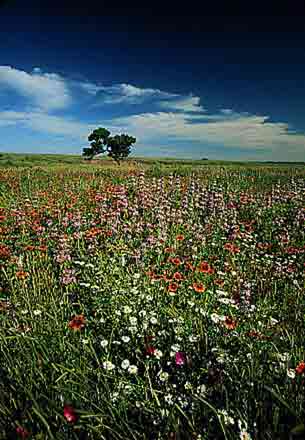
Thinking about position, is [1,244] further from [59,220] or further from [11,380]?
[11,380]

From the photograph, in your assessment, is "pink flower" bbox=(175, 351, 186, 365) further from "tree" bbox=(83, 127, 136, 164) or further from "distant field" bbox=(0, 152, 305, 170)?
"tree" bbox=(83, 127, 136, 164)

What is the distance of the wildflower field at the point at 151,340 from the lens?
2.06 m

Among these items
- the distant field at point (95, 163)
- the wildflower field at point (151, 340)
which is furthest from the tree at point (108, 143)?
the wildflower field at point (151, 340)

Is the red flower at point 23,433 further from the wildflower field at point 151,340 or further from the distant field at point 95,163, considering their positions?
the distant field at point 95,163

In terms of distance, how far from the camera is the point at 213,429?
2.04 meters

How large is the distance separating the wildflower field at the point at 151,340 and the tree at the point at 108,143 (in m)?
67.2

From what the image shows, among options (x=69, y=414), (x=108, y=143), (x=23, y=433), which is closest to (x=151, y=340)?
(x=69, y=414)

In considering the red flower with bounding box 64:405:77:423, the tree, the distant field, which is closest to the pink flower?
the red flower with bounding box 64:405:77:423

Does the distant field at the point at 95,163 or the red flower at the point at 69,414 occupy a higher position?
the distant field at the point at 95,163

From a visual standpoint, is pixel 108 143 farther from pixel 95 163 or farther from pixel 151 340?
pixel 151 340

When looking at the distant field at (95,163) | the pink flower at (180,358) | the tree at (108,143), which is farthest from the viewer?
the tree at (108,143)

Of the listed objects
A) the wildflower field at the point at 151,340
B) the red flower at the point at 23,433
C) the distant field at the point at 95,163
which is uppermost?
the distant field at the point at 95,163

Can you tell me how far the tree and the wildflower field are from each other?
→ 67.2 metres

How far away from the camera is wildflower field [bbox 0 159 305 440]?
6.76ft
